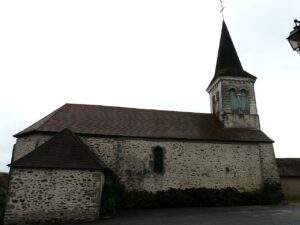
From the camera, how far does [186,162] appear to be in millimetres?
20062

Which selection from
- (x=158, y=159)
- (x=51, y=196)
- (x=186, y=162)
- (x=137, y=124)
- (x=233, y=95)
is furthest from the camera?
(x=233, y=95)

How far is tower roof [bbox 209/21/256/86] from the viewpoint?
24203mm

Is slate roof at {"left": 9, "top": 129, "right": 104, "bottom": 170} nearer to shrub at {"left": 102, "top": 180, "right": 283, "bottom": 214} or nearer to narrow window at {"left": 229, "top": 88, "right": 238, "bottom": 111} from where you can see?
shrub at {"left": 102, "top": 180, "right": 283, "bottom": 214}

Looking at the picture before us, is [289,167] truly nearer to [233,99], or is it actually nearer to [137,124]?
[233,99]

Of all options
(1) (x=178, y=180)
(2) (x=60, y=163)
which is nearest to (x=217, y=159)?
(1) (x=178, y=180)

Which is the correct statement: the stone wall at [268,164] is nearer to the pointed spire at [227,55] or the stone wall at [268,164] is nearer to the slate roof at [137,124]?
the slate roof at [137,124]

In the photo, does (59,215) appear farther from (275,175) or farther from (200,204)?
(275,175)

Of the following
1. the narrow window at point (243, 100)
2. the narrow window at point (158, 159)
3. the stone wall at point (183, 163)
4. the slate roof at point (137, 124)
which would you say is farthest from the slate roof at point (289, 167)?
the narrow window at point (158, 159)

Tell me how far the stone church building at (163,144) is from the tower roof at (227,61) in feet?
0.50

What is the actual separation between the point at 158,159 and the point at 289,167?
1270cm

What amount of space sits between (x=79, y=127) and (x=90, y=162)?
5.23 m

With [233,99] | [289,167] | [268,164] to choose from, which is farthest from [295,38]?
[289,167]

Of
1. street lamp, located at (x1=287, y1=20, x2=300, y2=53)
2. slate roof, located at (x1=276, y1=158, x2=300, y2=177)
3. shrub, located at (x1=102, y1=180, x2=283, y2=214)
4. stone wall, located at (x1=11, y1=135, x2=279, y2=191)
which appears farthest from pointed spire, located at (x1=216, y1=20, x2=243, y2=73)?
street lamp, located at (x1=287, y1=20, x2=300, y2=53)

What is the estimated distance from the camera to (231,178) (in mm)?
20250
